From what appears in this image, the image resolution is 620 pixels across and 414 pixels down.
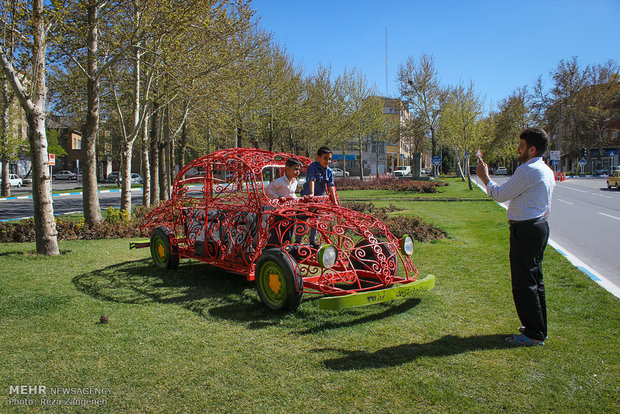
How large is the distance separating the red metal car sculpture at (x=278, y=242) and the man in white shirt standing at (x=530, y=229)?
1.19 meters

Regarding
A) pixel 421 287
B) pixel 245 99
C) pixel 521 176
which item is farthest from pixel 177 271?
pixel 245 99

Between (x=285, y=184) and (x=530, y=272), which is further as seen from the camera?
(x=285, y=184)

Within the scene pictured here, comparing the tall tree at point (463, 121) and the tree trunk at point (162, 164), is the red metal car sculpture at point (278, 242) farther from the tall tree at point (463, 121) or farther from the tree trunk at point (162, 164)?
the tall tree at point (463, 121)

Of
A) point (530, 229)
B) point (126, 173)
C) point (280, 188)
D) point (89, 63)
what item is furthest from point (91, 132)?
point (530, 229)

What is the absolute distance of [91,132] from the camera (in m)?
11.0

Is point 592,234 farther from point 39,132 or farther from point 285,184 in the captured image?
point 39,132

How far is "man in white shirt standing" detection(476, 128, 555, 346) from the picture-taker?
4191 millimetres

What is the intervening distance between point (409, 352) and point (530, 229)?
1575mm

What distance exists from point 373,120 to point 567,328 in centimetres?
4308

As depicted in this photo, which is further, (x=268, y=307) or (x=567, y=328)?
(x=268, y=307)

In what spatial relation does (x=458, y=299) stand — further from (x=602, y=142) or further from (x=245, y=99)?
(x=602, y=142)

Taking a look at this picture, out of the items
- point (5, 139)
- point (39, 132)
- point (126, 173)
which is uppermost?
point (5, 139)

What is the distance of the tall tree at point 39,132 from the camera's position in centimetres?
816

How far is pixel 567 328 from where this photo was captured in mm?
4812
